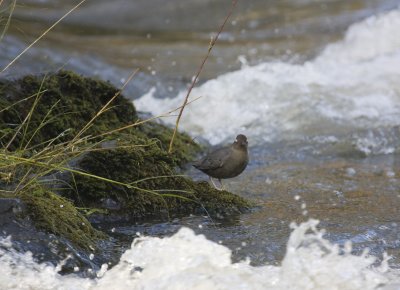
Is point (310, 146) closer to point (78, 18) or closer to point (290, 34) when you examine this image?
point (290, 34)

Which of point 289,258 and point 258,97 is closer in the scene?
point 289,258

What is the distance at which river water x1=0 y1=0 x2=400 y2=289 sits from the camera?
3967mm

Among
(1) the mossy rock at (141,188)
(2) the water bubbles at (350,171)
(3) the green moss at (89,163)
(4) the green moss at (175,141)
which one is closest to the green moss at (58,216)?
(3) the green moss at (89,163)

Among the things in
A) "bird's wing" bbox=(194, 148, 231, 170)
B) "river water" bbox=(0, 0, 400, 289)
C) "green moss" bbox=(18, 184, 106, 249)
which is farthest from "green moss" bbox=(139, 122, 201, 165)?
"green moss" bbox=(18, 184, 106, 249)

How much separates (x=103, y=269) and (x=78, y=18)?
455 inches

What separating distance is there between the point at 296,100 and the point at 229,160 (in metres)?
3.97

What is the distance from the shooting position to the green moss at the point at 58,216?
425 cm

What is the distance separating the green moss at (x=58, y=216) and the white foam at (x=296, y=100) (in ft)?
13.5

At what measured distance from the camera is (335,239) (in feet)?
16.1

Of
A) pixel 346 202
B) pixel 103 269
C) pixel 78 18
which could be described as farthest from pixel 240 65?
pixel 103 269

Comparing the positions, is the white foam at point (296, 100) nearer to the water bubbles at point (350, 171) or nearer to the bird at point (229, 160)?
the water bubbles at point (350, 171)

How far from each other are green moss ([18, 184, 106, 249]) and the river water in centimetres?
25

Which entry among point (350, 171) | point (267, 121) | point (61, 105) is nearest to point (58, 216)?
point (61, 105)

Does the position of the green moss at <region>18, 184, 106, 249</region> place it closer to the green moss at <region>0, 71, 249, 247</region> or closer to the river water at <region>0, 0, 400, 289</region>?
the green moss at <region>0, 71, 249, 247</region>
